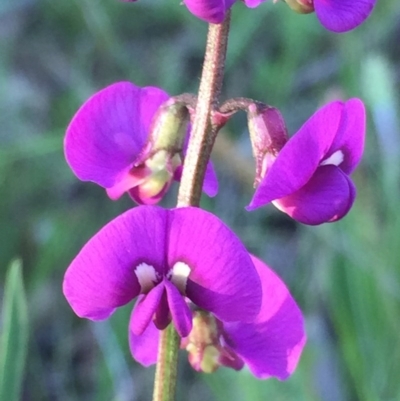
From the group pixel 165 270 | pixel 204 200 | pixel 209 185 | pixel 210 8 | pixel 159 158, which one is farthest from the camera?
pixel 204 200

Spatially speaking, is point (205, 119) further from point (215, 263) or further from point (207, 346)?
point (207, 346)

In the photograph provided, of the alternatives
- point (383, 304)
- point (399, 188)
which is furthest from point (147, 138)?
point (399, 188)

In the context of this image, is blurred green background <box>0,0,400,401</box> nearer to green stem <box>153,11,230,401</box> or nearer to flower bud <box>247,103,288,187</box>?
green stem <box>153,11,230,401</box>

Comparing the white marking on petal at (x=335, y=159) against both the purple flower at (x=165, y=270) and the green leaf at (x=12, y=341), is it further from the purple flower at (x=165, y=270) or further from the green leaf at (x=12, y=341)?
the green leaf at (x=12, y=341)

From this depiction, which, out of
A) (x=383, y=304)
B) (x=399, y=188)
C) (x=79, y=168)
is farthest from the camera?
(x=399, y=188)

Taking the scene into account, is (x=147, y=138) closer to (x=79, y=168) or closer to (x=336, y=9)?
(x=79, y=168)

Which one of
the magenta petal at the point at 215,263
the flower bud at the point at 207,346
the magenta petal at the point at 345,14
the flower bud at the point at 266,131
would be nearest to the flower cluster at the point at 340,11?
the magenta petal at the point at 345,14

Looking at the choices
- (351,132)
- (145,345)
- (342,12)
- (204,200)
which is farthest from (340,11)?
(204,200)
